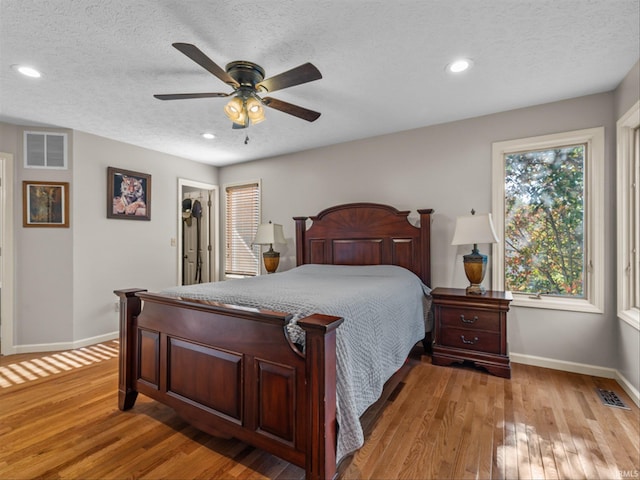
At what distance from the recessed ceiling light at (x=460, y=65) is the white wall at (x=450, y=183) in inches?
42.4

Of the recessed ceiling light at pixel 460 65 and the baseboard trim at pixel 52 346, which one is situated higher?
the recessed ceiling light at pixel 460 65

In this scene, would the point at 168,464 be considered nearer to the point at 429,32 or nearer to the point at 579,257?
the point at 429,32

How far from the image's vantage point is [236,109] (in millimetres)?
2035

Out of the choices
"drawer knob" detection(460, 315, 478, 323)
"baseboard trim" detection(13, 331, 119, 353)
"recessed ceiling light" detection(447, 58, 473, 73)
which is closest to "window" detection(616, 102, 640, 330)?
"drawer knob" detection(460, 315, 478, 323)

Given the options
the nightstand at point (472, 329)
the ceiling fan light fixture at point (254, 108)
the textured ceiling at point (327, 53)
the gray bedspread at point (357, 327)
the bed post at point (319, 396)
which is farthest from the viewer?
the nightstand at point (472, 329)

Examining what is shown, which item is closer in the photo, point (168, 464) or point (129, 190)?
point (168, 464)

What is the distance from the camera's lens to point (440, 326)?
→ 9.62 feet

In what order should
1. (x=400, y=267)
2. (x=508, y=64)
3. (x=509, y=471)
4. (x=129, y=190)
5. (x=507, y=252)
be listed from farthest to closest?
1. (x=129, y=190)
2. (x=400, y=267)
3. (x=507, y=252)
4. (x=508, y=64)
5. (x=509, y=471)

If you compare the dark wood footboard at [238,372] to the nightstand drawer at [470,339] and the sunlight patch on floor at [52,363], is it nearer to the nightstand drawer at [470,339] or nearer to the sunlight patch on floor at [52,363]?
the sunlight patch on floor at [52,363]

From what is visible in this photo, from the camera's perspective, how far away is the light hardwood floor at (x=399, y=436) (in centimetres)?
158

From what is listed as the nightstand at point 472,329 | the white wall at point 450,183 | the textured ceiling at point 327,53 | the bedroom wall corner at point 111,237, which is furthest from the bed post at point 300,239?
the bedroom wall corner at point 111,237

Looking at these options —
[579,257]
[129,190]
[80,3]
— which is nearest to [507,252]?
[579,257]

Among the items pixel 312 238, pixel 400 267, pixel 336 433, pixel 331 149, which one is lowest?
pixel 336 433

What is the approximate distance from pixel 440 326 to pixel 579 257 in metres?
1.41
